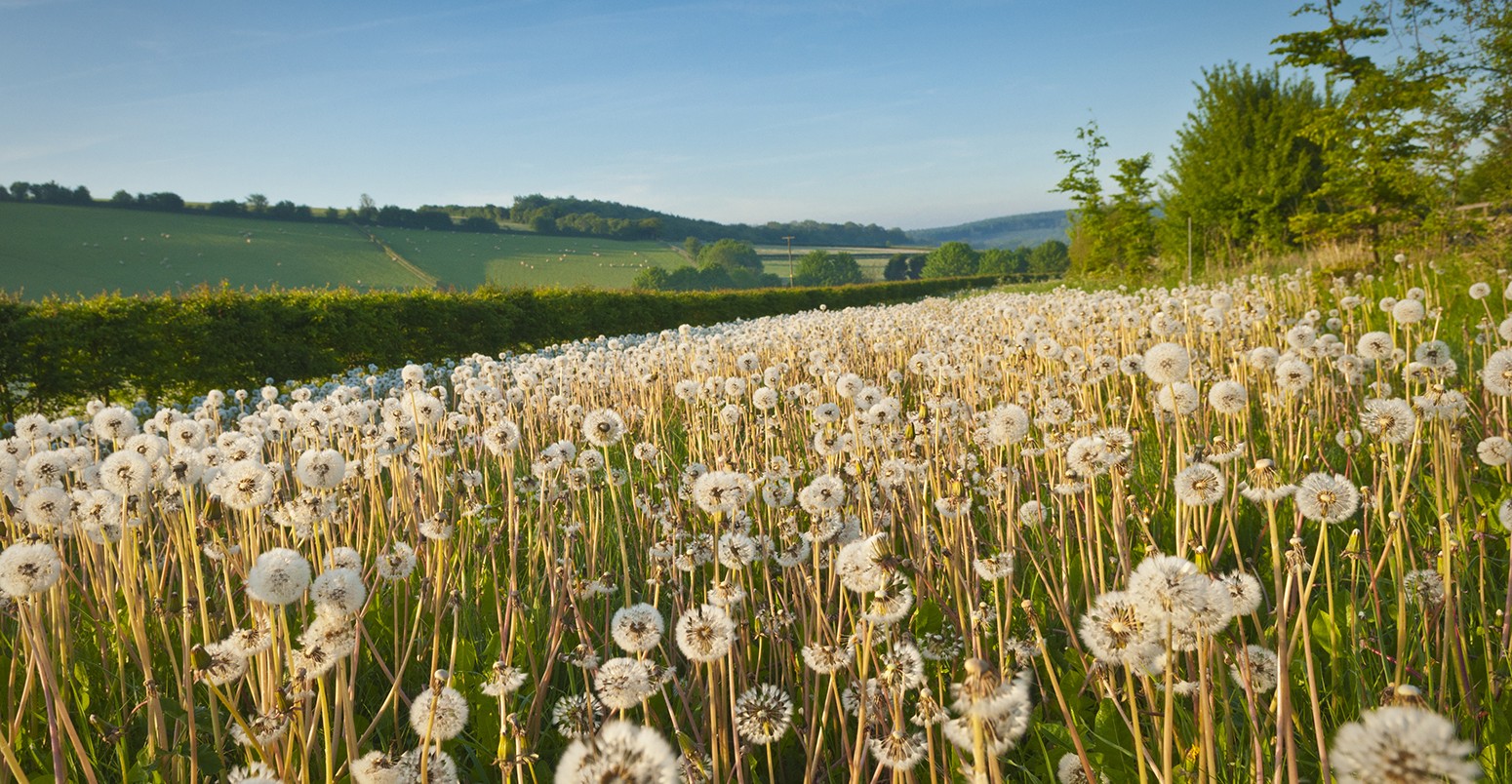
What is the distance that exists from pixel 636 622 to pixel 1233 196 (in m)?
39.9

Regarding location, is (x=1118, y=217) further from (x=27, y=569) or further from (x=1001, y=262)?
(x=1001, y=262)

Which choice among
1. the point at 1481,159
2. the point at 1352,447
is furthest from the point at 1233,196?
the point at 1352,447

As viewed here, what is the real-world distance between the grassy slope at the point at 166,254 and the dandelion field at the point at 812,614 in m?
47.9

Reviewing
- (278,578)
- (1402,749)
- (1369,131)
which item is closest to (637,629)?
(278,578)

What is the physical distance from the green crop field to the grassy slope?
3.37 metres

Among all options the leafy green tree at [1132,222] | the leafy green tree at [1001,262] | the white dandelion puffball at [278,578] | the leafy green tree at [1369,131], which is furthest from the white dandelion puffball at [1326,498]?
the leafy green tree at [1001,262]

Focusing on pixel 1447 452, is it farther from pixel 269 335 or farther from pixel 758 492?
pixel 269 335

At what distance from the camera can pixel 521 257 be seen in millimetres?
68812

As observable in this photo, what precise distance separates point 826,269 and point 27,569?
92793 millimetres

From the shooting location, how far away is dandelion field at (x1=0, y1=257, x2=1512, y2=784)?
1575 millimetres

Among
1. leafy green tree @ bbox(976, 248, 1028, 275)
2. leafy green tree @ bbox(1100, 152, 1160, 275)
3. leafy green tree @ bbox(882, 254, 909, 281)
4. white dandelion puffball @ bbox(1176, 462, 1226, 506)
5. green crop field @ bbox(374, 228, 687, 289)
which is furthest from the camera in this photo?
leafy green tree @ bbox(976, 248, 1028, 275)

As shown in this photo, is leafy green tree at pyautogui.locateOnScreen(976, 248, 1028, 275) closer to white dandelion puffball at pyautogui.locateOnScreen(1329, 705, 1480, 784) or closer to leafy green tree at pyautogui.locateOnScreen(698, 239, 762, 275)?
leafy green tree at pyautogui.locateOnScreen(698, 239, 762, 275)

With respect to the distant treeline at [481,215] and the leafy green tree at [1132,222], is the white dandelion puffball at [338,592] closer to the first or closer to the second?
the leafy green tree at [1132,222]

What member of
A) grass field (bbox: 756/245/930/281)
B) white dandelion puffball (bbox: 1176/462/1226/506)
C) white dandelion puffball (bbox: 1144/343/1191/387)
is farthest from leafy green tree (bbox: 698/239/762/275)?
white dandelion puffball (bbox: 1176/462/1226/506)
